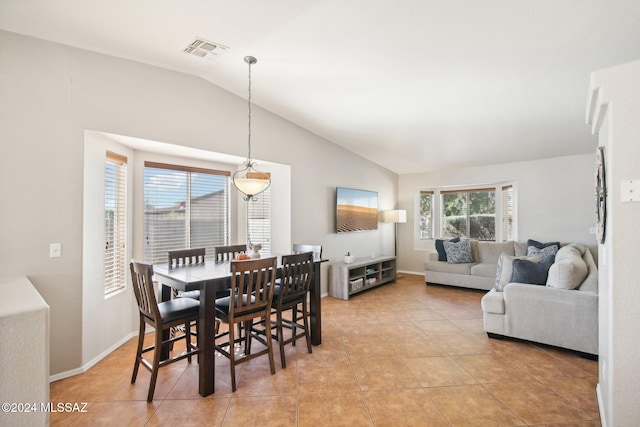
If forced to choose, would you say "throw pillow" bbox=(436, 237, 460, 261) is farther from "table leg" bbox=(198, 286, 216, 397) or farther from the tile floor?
"table leg" bbox=(198, 286, 216, 397)

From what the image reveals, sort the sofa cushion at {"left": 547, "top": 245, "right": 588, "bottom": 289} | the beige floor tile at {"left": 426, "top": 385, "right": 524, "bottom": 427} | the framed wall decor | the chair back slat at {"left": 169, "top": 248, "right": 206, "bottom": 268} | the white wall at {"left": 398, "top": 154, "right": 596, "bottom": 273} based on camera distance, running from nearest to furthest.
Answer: the framed wall decor → the beige floor tile at {"left": 426, "top": 385, "right": 524, "bottom": 427} → the sofa cushion at {"left": 547, "top": 245, "right": 588, "bottom": 289} → the chair back slat at {"left": 169, "top": 248, "right": 206, "bottom": 268} → the white wall at {"left": 398, "top": 154, "right": 596, "bottom": 273}

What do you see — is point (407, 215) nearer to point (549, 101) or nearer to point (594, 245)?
point (594, 245)

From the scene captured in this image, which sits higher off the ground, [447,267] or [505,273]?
[505,273]

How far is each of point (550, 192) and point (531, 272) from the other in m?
2.94

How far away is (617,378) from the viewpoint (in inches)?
63.1

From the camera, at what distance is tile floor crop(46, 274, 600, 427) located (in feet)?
6.60

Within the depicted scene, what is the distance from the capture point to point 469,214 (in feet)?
21.5

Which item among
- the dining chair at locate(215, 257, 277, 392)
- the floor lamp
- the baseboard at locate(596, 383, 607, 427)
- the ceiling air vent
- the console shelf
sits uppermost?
the ceiling air vent

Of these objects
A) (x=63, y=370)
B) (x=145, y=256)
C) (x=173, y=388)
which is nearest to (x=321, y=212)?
(x=145, y=256)

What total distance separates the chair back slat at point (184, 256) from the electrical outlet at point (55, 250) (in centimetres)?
86

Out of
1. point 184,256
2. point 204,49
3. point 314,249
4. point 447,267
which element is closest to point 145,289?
point 184,256

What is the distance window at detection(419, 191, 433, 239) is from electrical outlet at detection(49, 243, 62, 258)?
636 centimetres

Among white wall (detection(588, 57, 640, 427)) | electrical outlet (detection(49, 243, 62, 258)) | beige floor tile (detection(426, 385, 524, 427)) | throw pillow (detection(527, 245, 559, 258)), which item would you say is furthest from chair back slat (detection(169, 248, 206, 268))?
throw pillow (detection(527, 245, 559, 258))

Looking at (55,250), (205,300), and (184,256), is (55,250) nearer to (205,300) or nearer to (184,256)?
(184,256)
